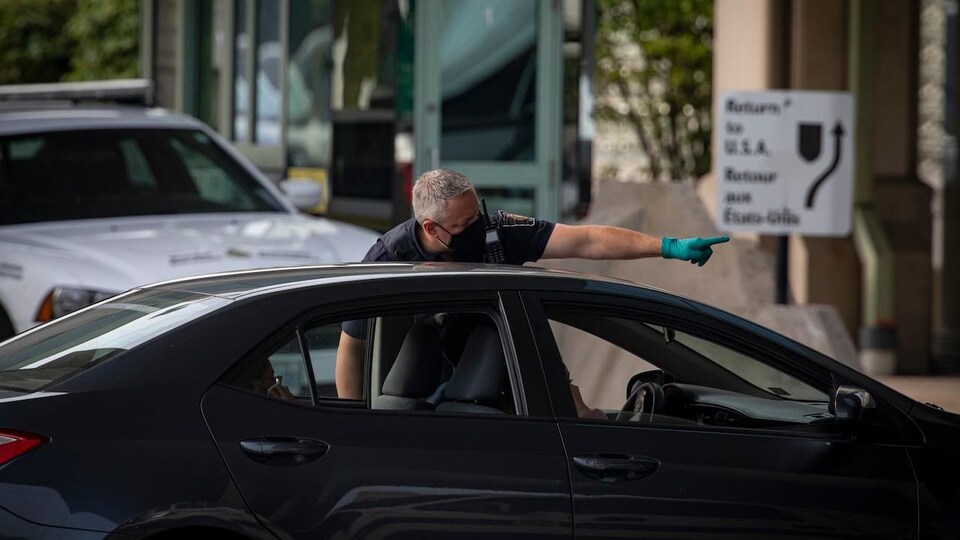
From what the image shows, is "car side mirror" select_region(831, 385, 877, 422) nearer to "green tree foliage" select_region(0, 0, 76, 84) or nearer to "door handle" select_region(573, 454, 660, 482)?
"door handle" select_region(573, 454, 660, 482)

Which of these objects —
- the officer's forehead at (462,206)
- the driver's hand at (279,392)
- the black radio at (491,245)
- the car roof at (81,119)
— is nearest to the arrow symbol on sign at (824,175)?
the car roof at (81,119)

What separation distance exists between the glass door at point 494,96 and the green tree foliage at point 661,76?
29.8ft

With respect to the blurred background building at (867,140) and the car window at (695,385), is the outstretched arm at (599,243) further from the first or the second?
the blurred background building at (867,140)

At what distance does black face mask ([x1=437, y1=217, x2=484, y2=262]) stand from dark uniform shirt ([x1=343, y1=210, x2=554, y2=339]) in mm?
62

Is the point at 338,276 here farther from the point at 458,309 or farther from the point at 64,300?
the point at 64,300

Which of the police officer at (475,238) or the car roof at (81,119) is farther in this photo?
the car roof at (81,119)

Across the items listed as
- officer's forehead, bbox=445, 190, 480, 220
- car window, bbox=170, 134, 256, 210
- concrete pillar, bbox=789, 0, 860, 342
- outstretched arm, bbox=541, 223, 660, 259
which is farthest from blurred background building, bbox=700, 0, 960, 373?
officer's forehead, bbox=445, 190, 480, 220

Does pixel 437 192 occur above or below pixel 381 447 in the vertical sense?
above

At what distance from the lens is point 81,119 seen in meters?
9.59

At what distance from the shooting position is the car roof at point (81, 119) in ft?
30.7

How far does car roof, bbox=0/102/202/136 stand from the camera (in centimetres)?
935

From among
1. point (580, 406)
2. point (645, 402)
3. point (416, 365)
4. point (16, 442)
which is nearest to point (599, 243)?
point (645, 402)

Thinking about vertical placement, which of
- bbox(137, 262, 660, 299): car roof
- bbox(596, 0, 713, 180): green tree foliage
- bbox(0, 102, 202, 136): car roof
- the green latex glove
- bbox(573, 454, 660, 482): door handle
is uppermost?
bbox(596, 0, 713, 180): green tree foliage

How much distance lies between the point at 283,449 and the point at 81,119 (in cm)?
565
